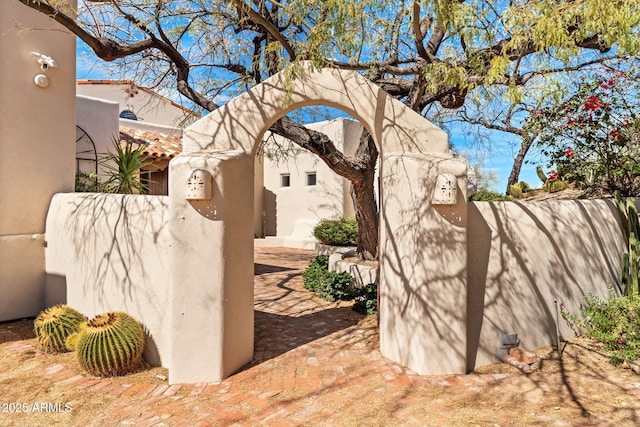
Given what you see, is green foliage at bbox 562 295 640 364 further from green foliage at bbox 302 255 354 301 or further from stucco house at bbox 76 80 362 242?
stucco house at bbox 76 80 362 242

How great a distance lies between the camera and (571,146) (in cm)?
805

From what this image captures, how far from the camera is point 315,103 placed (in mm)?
5176

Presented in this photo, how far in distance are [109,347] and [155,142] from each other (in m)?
10.2

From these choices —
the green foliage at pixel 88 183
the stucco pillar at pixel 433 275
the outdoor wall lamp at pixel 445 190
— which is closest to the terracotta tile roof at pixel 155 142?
the green foliage at pixel 88 183

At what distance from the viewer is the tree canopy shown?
3.96 meters

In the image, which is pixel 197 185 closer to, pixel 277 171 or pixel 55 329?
pixel 55 329

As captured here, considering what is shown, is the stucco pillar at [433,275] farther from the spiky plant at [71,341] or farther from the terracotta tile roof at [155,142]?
the terracotta tile roof at [155,142]

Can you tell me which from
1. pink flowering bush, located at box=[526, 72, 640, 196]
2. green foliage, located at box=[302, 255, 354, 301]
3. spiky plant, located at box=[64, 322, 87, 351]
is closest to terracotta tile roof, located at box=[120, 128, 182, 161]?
green foliage, located at box=[302, 255, 354, 301]

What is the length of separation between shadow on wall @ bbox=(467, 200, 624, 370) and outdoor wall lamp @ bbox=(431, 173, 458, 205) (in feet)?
1.98

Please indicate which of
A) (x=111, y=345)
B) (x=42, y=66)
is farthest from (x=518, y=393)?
(x=42, y=66)

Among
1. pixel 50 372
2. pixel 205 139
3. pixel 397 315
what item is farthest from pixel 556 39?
pixel 50 372

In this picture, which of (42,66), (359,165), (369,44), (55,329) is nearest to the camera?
(55,329)

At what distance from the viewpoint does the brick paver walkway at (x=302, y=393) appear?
12.0 ft

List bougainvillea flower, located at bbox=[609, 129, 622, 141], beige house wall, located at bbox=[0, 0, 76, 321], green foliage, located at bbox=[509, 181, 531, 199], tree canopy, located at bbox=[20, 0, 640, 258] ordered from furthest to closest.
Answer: green foliage, located at bbox=[509, 181, 531, 199] → bougainvillea flower, located at bbox=[609, 129, 622, 141] → beige house wall, located at bbox=[0, 0, 76, 321] → tree canopy, located at bbox=[20, 0, 640, 258]
